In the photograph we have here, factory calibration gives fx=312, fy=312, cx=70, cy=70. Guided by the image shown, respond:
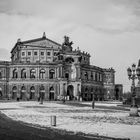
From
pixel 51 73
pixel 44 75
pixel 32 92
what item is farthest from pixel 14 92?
pixel 51 73

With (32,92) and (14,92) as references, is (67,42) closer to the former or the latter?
(32,92)

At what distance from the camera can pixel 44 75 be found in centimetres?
11269

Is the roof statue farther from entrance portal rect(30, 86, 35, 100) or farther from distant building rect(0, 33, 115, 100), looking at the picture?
entrance portal rect(30, 86, 35, 100)

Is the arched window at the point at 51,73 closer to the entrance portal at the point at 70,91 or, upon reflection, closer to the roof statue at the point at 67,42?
the entrance portal at the point at 70,91

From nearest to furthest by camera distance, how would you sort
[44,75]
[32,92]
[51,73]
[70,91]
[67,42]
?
[70,91] < [32,92] < [44,75] < [51,73] < [67,42]

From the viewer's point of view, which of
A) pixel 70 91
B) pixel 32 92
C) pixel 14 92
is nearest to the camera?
pixel 70 91

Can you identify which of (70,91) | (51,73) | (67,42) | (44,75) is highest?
(67,42)

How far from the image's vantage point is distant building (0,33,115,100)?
4343 inches

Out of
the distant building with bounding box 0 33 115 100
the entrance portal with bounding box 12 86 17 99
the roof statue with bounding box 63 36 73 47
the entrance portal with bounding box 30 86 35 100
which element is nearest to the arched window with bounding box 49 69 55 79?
the distant building with bounding box 0 33 115 100

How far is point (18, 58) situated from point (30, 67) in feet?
38.3

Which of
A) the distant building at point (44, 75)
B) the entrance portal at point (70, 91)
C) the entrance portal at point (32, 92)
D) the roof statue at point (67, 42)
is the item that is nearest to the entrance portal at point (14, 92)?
the distant building at point (44, 75)

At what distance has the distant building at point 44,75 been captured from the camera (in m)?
110

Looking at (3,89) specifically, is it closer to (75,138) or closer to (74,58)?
(74,58)

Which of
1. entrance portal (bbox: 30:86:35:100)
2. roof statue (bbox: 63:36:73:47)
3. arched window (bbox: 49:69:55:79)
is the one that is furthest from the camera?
roof statue (bbox: 63:36:73:47)
